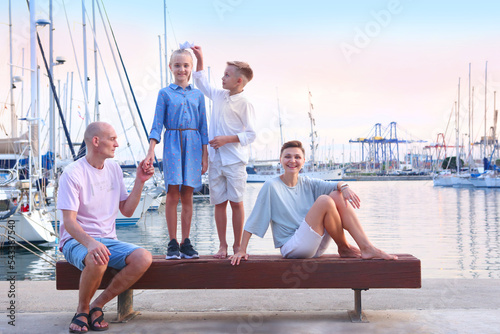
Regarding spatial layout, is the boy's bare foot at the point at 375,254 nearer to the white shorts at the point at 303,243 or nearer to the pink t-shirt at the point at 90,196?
the white shorts at the point at 303,243

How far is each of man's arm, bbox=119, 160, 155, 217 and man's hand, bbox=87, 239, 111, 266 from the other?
1.43 ft

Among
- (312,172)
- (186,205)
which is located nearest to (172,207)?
(186,205)

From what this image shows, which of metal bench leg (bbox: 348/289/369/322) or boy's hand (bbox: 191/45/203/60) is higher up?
boy's hand (bbox: 191/45/203/60)

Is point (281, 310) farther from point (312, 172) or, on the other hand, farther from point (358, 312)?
point (312, 172)

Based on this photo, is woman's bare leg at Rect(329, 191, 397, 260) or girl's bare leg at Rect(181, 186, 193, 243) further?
girl's bare leg at Rect(181, 186, 193, 243)

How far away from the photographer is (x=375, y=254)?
12.5 ft

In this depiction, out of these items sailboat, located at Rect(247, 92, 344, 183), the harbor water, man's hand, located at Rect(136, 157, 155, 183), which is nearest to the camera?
man's hand, located at Rect(136, 157, 155, 183)

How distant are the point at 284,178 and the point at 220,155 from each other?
2.38ft

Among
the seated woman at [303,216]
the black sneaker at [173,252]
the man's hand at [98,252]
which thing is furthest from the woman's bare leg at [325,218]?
the man's hand at [98,252]

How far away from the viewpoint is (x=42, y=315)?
13.8 ft

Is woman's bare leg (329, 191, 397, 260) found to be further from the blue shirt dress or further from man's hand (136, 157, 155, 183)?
man's hand (136, 157, 155, 183)

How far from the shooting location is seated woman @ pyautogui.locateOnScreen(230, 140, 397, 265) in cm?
384

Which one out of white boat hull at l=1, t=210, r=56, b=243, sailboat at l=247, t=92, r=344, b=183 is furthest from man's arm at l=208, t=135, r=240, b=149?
sailboat at l=247, t=92, r=344, b=183

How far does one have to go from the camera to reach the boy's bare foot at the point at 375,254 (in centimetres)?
380
